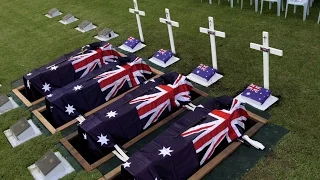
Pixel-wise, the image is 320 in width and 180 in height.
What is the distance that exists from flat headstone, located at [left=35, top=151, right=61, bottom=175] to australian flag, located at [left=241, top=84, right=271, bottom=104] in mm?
3142

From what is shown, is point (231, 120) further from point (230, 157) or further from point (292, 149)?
point (292, 149)

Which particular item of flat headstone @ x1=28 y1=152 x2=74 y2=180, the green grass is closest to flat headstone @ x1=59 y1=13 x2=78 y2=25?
the green grass

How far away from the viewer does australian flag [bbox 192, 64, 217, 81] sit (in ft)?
21.0

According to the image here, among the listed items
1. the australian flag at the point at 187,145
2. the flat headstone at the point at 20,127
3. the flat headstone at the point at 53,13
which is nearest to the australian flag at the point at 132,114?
the australian flag at the point at 187,145

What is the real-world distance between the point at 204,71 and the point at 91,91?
2106 mm

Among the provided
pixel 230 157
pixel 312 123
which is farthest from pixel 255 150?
pixel 312 123

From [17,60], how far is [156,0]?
4630mm

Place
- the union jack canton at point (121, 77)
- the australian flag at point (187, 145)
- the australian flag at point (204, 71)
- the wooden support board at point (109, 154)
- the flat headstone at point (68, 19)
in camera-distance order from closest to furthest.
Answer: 1. the australian flag at point (187, 145)
2. the wooden support board at point (109, 154)
3. the union jack canton at point (121, 77)
4. the australian flag at point (204, 71)
5. the flat headstone at point (68, 19)

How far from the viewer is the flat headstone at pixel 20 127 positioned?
559 cm

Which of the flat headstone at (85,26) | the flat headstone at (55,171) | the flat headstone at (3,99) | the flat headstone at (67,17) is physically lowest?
the flat headstone at (55,171)

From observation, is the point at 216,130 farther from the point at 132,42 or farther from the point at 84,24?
the point at 84,24

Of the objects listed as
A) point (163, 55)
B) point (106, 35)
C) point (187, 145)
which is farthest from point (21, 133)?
point (106, 35)

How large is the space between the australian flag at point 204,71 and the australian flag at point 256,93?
793 millimetres

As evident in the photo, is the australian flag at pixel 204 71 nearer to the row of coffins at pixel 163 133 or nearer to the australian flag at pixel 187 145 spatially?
the row of coffins at pixel 163 133
